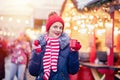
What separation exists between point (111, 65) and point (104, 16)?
97.0 inches

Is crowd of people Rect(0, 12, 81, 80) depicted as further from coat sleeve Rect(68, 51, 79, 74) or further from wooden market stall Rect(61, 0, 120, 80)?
wooden market stall Rect(61, 0, 120, 80)

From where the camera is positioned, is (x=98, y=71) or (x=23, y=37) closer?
(x=98, y=71)

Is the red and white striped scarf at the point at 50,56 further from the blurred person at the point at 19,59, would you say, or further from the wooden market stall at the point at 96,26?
the blurred person at the point at 19,59

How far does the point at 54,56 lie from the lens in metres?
4.80

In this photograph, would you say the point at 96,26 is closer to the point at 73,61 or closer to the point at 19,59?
the point at 19,59

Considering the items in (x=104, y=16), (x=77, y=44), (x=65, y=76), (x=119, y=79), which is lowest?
(x=119, y=79)

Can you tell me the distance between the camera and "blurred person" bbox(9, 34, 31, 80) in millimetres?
8984

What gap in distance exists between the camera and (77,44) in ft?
15.5

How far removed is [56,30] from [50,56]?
1.20 feet

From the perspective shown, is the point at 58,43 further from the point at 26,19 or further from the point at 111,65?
the point at 26,19

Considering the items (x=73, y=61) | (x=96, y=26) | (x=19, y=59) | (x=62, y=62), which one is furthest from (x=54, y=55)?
(x=96, y=26)

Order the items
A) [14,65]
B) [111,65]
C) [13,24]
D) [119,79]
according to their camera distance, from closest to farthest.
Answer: [111,65] < [119,79] < [14,65] < [13,24]

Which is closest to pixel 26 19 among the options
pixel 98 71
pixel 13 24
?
pixel 13 24

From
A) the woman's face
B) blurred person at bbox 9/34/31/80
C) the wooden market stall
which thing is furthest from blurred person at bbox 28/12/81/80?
blurred person at bbox 9/34/31/80
